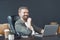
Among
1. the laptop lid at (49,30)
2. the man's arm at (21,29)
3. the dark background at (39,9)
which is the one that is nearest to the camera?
the laptop lid at (49,30)

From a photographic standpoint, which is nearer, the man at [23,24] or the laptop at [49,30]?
the laptop at [49,30]

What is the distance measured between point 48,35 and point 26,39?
545mm

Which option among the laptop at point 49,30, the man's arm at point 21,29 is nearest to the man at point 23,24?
the man's arm at point 21,29

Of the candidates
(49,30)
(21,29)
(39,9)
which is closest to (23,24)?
(21,29)

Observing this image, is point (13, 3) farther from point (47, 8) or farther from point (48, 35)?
point (48, 35)

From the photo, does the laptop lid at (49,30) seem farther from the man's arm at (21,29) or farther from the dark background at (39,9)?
the dark background at (39,9)

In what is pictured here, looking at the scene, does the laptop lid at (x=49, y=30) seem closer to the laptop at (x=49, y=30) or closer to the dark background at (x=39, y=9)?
the laptop at (x=49, y=30)

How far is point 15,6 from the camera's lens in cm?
519

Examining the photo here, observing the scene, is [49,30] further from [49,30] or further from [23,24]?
[23,24]

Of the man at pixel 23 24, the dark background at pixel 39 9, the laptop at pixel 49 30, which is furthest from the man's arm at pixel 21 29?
the dark background at pixel 39 9

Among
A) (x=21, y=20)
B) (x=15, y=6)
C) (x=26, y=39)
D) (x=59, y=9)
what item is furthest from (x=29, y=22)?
(x=59, y=9)

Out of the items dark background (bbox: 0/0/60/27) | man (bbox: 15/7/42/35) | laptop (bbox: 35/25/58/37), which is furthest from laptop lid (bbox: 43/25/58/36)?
dark background (bbox: 0/0/60/27)

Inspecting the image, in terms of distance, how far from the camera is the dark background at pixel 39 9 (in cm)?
516

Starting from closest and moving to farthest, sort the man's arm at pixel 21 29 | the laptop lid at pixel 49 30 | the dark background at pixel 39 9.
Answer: the laptop lid at pixel 49 30 → the man's arm at pixel 21 29 → the dark background at pixel 39 9
